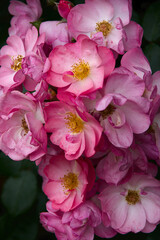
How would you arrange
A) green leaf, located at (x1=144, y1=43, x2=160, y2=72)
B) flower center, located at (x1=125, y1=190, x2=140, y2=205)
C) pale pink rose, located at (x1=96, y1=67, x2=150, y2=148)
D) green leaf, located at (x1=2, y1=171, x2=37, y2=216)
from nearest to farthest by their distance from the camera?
pale pink rose, located at (x1=96, y1=67, x2=150, y2=148), flower center, located at (x1=125, y1=190, x2=140, y2=205), green leaf, located at (x1=144, y1=43, x2=160, y2=72), green leaf, located at (x1=2, y1=171, x2=37, y2=216)

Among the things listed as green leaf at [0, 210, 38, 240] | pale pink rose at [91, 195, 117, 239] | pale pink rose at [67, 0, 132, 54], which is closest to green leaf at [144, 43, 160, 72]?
pale pink rose at [67, 0, 132, 54]

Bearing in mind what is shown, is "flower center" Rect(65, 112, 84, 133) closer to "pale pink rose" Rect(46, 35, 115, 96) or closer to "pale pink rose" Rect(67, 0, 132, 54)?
"pale pink rose" Rect(46, 35, 115, 96)

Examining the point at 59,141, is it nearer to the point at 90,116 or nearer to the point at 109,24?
the point at 90,116

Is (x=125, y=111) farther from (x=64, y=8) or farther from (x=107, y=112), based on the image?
(x=64, y=8)

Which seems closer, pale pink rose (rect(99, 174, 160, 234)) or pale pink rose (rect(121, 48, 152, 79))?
pale pink rose (rect(121, 48, 152, 79))

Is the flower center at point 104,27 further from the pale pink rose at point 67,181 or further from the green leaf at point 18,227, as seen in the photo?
the green leaf at point 18,227

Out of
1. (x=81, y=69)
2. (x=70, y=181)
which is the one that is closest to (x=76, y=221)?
(x=70, y=181)

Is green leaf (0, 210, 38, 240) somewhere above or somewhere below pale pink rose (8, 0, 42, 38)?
below

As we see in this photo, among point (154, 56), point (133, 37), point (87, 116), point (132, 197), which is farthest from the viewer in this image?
point (154, 56)

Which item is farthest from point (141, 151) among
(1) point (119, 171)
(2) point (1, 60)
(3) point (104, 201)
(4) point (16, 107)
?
(2) point (1, 60)
